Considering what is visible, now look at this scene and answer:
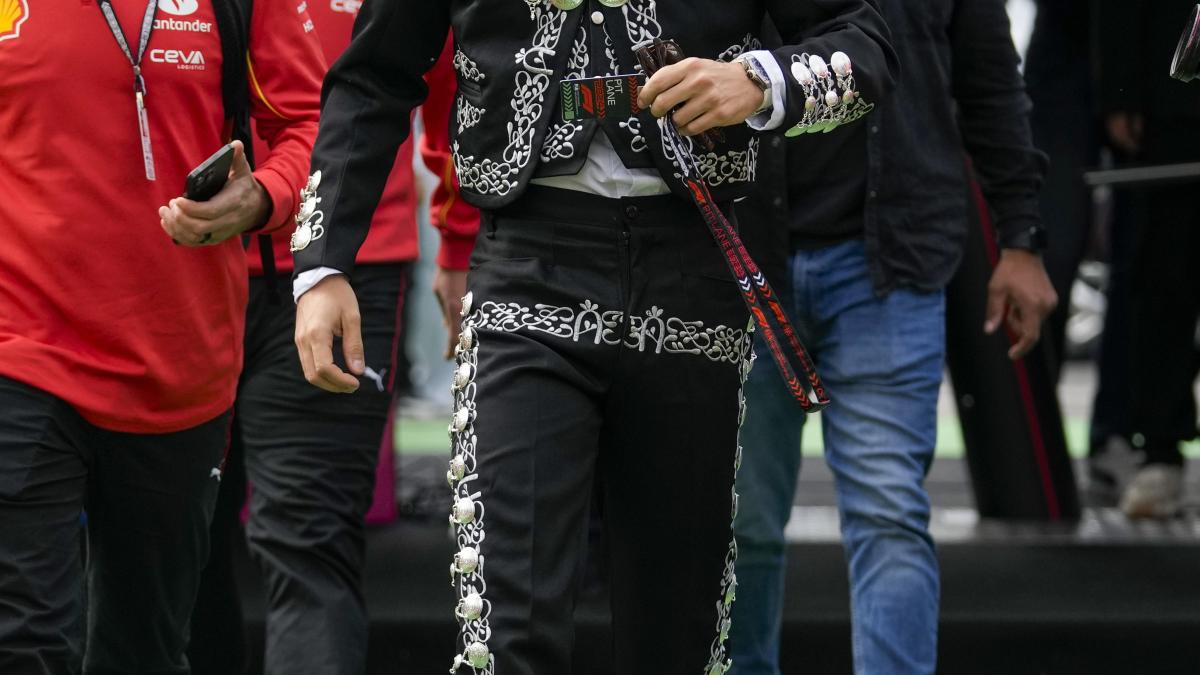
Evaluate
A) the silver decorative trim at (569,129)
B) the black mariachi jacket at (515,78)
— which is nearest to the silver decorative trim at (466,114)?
the black mariachi jacket at (515,78)

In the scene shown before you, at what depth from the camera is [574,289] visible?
9.43 feet

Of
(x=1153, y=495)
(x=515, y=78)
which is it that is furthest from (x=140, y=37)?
(x=1153, y=495)

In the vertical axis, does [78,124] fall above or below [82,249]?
above

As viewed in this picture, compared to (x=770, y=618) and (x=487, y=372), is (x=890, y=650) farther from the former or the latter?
(x=487, y=372)

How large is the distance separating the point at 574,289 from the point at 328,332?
390mm

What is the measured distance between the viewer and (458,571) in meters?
2.82

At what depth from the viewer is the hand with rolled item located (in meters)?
2.60

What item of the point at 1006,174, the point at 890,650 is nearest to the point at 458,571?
the point at 890,650

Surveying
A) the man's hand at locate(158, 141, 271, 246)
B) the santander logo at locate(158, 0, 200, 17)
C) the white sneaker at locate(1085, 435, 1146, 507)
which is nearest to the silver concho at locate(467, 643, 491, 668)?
the man's hand at locate(158, 141, 271, 246)

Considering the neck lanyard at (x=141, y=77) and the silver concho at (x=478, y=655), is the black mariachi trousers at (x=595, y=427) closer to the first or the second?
the silver concho at (x=478, y=655)

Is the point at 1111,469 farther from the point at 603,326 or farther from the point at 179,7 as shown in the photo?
the point at 179,7

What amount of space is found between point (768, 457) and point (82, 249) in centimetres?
155

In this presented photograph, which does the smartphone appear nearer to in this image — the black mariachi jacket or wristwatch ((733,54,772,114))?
the black mariachi jacket

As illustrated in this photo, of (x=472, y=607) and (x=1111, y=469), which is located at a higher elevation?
(x=472, y=607)
